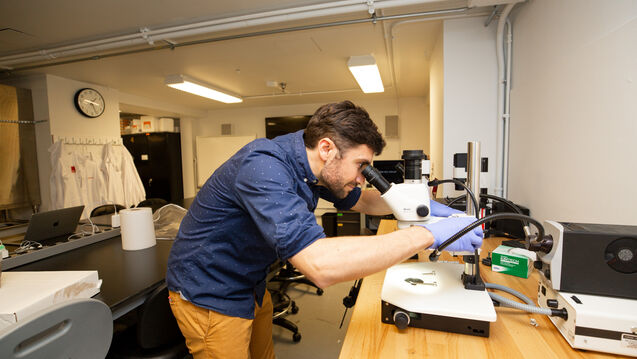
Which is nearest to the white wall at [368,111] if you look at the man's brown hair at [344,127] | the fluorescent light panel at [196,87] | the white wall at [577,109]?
the fluorescent light panel at [196,87]

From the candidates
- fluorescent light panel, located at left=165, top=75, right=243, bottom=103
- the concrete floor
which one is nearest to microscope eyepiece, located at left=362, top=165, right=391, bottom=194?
the concrete floor

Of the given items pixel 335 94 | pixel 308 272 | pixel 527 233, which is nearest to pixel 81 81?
pixel 335 94

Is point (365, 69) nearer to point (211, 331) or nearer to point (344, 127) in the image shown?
point (344, 127)

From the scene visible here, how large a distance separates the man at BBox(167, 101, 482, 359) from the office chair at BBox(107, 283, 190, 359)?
0.54 feet

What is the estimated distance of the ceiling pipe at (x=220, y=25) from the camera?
1.94 m

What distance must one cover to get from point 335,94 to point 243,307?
174 inches

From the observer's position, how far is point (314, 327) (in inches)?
92.7

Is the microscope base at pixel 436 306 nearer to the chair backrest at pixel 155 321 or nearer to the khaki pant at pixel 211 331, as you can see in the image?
the khaki pant at pixel 211 331

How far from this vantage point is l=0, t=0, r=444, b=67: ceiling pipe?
6.35ft

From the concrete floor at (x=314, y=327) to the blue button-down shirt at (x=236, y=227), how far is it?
49.2 inches

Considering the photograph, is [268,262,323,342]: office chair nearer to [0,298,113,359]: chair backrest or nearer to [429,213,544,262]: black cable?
[0,298,113,359]: chair backrest

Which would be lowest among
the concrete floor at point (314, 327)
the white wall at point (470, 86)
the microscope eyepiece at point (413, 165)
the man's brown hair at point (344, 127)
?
the concrete floor at point (314, 327)

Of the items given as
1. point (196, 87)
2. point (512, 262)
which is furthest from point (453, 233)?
point (196, 87)

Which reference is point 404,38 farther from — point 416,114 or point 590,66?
point 416,114
